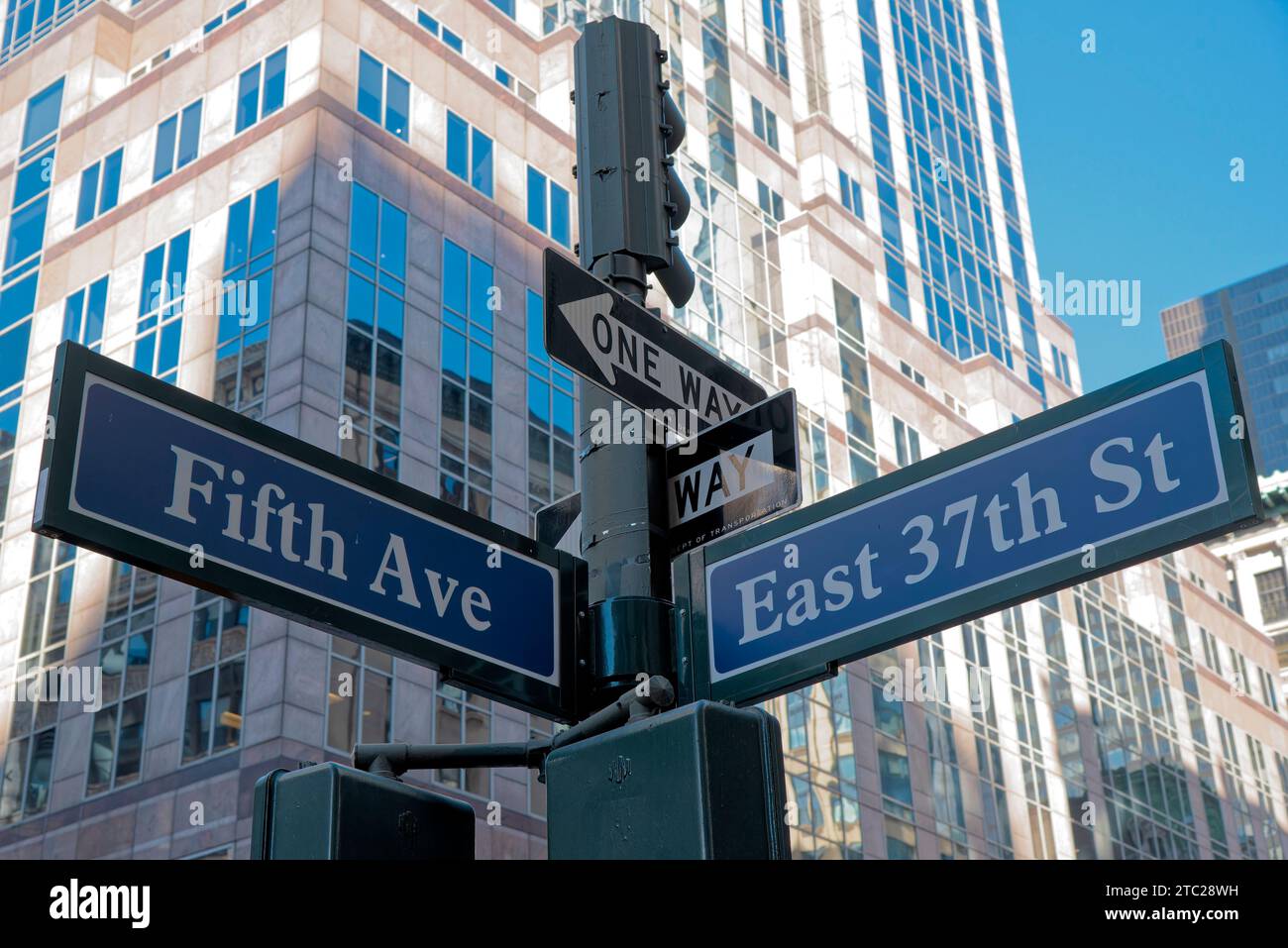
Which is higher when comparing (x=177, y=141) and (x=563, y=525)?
(x=177, y=141)

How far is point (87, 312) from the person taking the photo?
122ft

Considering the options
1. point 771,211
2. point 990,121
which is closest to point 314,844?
point 771,211

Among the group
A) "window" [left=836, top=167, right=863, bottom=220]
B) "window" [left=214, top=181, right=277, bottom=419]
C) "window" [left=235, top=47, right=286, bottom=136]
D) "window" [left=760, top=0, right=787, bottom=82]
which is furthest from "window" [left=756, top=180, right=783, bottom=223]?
"window" [left=214, top=181, right=277, bottom=419]

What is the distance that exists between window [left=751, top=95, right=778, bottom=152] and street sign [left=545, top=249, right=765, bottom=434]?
160 ft

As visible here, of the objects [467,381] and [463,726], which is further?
[467,381]

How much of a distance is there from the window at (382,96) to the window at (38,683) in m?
11.8

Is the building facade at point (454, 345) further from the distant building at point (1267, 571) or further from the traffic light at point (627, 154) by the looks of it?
the distant building at point (1267, 571)

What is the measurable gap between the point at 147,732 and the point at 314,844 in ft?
95.4

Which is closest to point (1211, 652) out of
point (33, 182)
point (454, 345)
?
point (454, 345)

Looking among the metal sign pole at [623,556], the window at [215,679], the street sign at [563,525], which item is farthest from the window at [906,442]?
the metal sign pole at [623,556]

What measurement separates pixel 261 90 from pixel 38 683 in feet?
46.0

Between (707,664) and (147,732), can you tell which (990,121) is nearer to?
(147,732)

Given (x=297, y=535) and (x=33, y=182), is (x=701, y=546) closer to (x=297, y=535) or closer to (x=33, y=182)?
(x=297, y=535)

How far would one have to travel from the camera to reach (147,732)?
30.8 meters
